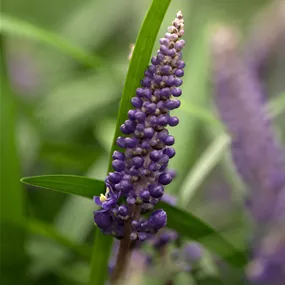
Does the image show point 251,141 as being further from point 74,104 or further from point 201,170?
point 74,104

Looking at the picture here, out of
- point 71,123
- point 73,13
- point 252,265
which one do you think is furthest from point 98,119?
point 252,265

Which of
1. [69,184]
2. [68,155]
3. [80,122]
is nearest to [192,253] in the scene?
[69,184]

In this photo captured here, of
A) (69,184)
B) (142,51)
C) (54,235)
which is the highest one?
(142,51)

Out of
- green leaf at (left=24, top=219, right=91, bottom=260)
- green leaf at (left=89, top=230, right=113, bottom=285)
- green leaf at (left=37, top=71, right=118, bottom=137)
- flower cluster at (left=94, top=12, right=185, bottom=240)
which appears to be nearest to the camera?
flower cluster at (left=94, top=12, right=185, bottom=240)

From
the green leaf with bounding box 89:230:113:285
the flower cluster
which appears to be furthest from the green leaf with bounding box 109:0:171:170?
the green leaf with bounding box 89:230:113:285

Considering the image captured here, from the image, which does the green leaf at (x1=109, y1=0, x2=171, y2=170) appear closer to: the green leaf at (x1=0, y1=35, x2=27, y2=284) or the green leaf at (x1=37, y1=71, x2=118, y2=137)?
the green leaf at (x1=0, y1=35, x2=27, y2=284)
